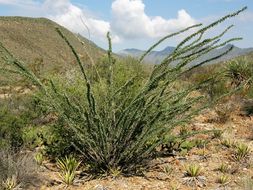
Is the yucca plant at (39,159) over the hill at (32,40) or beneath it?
beneath

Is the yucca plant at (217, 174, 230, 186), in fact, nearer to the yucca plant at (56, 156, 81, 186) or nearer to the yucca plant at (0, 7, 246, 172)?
the yucca plant at (0, 7, 246, 172)

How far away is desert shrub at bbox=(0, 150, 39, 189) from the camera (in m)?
6.48

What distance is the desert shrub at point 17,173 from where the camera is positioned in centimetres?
648

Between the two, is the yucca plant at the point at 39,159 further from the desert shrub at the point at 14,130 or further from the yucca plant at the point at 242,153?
the yucca plant at the point at 242,153

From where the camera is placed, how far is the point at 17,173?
6672 mm

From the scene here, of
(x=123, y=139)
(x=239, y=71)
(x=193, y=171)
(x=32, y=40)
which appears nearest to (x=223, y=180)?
(x=193, y=171)

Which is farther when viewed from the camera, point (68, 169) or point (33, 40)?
point (33, 40)

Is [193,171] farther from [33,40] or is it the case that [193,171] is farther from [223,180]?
[33,40]

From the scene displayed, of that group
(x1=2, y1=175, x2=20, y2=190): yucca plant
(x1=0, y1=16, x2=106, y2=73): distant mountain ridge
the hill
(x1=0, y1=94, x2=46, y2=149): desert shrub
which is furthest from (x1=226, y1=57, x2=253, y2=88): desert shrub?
the hill

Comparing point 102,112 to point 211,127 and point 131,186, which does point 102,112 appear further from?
point 211,127

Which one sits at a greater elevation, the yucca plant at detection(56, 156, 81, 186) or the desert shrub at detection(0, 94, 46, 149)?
the desert shrub at detection(0, 94, 46, 149)

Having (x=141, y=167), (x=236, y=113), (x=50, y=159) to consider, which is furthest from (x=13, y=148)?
(x=236, y=113)

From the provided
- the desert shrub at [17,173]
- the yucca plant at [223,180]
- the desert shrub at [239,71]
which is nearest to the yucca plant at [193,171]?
the yucca plant at [223,180]

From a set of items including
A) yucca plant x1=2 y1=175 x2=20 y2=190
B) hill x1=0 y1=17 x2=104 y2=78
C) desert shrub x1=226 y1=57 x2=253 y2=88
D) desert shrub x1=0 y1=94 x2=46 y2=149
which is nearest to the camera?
yucca plant x1=2 y1=175 x2=20 y2=190
